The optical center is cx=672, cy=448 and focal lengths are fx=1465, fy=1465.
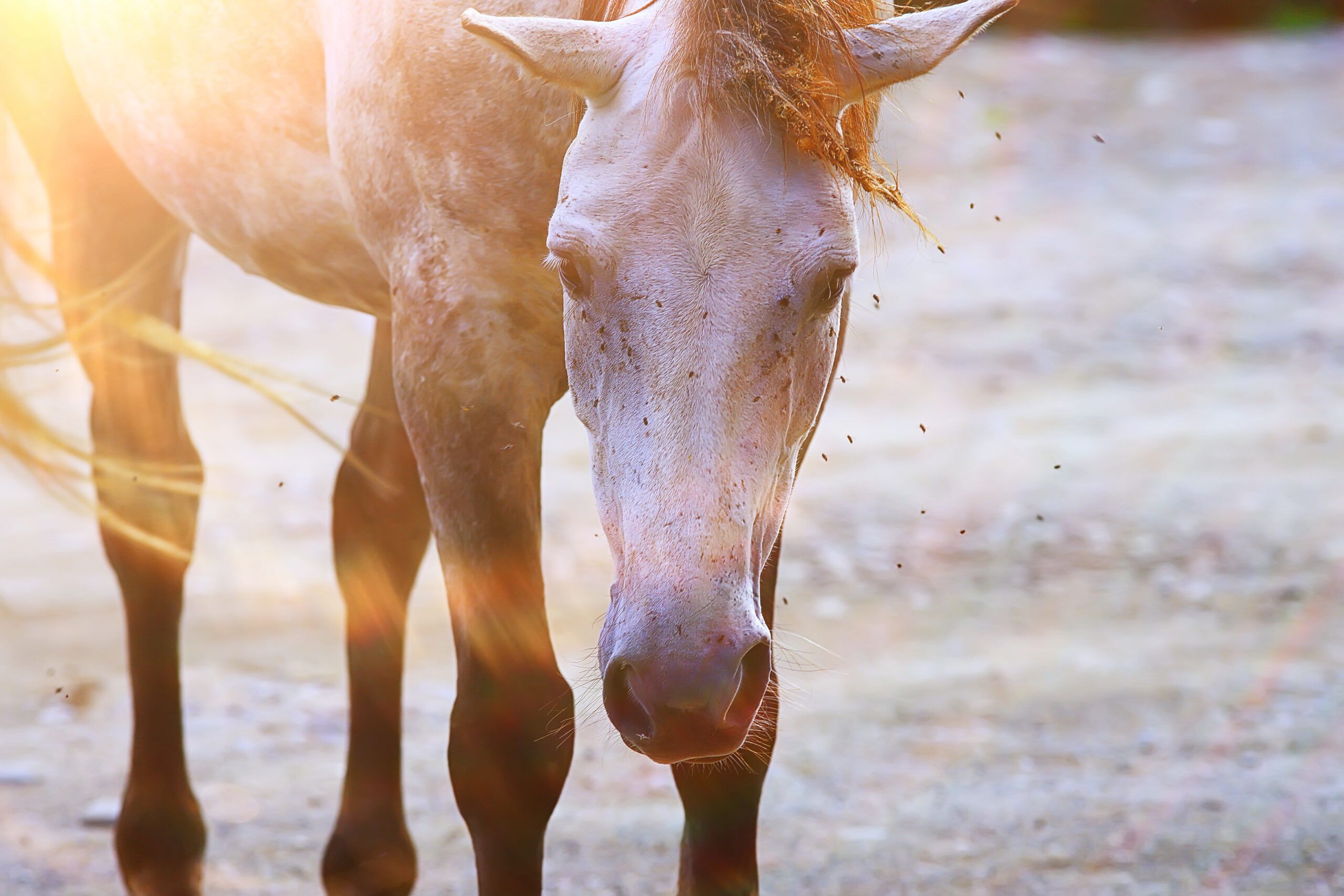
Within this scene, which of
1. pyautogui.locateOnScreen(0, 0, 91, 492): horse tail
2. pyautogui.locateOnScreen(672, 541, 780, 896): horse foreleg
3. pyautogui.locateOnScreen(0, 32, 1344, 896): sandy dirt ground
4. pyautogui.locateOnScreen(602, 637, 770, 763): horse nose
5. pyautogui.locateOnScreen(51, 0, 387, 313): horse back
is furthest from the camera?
pyautogui.locateOnScreen(0, 32, 1344, 896): sandy dirt ground

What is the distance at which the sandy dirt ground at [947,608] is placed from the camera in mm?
3039

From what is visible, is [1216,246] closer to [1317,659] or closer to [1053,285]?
[1053,285]

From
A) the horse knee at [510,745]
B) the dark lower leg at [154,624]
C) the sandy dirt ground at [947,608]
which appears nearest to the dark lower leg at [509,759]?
the horse knee at [510,745]

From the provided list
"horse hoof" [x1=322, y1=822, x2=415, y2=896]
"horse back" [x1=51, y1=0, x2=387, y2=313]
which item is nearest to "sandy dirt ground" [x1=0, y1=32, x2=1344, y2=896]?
"horse hoof" [x1=322, y1=822, x2=415, y2=896]

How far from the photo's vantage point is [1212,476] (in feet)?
16.8

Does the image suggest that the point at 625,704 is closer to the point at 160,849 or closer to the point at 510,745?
the point at 510,745

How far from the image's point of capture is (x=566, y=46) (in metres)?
1.58

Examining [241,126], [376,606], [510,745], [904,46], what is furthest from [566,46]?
[376,606]

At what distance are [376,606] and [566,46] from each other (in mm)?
1709

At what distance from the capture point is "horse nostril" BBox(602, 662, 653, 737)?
1485 millimetres

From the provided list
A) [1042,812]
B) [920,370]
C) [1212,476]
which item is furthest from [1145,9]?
[1042,812]

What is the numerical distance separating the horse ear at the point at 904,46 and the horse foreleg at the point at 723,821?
0.86m

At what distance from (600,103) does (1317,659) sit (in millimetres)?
2971

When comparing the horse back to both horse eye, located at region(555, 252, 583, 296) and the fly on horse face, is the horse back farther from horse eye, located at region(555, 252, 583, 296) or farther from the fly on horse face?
horse eye, located at region(555, 252, 583, 296)
